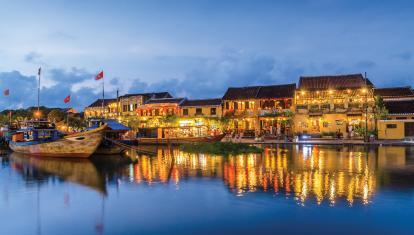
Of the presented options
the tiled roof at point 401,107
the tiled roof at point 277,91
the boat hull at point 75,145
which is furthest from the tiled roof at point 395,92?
the boat hull at point 75,145

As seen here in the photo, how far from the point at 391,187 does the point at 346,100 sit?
123 feet

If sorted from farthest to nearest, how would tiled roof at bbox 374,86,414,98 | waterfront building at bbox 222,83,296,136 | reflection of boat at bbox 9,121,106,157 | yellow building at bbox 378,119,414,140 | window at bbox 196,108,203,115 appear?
1. window at bbox 196,108,203,115
2. waterfront building at bbox 222,83,296,136
3. tiled roof at bbox 374,86,414,98
4. yellow building at bbox 378,119,414,140
5. reflection of boat at bbox 9,121,106,157

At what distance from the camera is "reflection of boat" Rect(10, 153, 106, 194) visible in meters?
21.1

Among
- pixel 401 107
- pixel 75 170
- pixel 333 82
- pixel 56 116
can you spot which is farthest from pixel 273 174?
pixel 56 116

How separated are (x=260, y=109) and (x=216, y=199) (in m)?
44.1

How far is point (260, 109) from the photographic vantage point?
59.1m

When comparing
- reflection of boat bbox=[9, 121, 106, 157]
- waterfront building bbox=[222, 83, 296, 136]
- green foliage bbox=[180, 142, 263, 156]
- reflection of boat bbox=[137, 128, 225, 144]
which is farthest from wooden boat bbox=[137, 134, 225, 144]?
reflection of boat bbox=[9, 121, 106, 157]

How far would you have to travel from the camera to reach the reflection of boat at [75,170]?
21.1 m

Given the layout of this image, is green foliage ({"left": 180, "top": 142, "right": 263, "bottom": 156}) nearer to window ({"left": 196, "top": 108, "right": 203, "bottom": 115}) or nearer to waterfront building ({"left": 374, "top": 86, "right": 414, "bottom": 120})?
waterfront building ({"left": 374, "top": 86, "right": 414, "bottom": 120})

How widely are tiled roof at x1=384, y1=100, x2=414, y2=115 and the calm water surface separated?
2472cm

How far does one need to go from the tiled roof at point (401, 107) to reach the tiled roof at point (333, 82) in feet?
15.9

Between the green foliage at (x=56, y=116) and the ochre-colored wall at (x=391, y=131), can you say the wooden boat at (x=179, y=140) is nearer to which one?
the ochre-colored wall at (x=391, y=131)

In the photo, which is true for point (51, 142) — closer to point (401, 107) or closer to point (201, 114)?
point (201, 114)

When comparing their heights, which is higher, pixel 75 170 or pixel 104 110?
pixel 104 110
